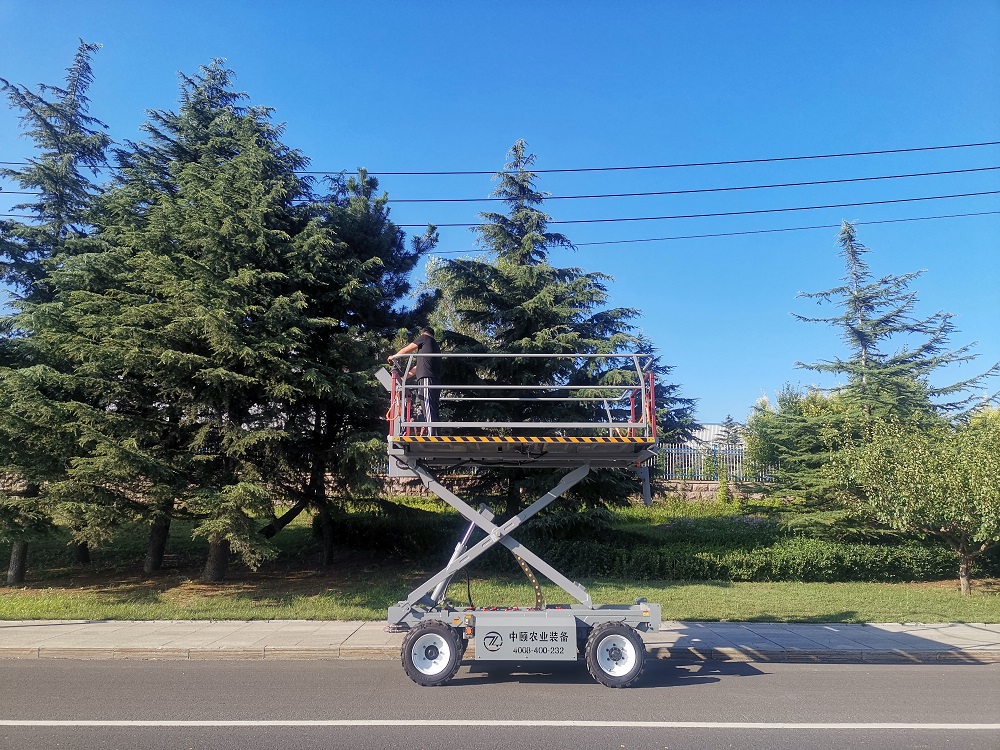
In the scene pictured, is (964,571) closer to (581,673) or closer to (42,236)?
(581,673)

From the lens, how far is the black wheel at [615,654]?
695 cm

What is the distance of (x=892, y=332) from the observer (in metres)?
18.4

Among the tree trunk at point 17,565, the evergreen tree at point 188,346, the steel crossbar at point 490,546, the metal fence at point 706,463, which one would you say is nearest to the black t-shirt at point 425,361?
the steel crossbar at point 490,546

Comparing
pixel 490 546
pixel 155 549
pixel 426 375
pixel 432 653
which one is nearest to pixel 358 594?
pixel 155 549

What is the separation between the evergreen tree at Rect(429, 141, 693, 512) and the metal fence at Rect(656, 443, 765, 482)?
783 centimetres

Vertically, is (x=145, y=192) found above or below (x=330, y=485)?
above

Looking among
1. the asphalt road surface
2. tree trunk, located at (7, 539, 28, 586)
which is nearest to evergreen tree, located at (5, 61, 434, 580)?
tree trunk, located at (7, 539, 28, 586)

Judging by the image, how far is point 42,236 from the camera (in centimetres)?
1432

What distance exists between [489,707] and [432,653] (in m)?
1.06

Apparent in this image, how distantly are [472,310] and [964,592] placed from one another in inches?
481

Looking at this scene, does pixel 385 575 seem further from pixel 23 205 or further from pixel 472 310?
pixel 23 205

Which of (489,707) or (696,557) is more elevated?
(696,557)

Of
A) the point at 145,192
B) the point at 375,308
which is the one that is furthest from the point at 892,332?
the point at 145,192

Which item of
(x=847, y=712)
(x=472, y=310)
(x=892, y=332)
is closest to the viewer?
(x=847, y=712)
